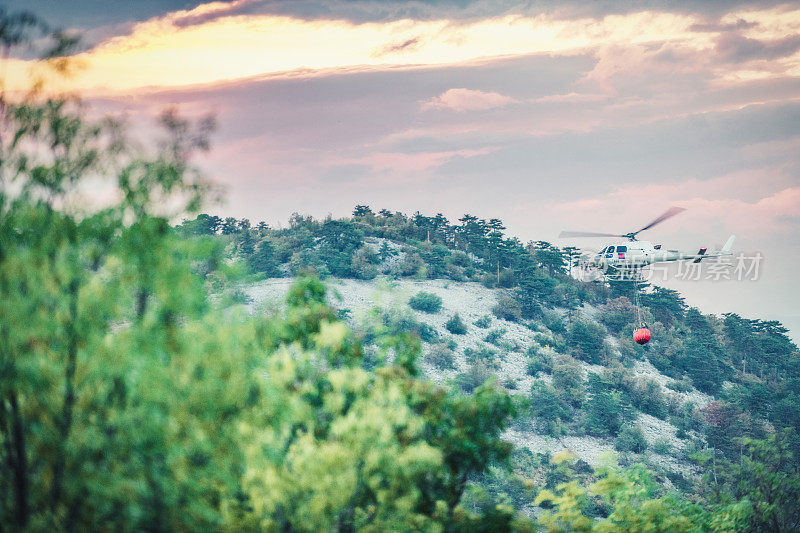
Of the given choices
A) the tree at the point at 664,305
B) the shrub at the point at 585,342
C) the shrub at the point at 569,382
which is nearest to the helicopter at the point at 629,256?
the shrub at the point at 569,382

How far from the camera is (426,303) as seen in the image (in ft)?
176

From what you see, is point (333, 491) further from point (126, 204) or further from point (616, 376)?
point (616, 376)

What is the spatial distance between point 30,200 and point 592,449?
127ft

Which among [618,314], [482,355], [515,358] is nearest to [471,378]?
[482,355]

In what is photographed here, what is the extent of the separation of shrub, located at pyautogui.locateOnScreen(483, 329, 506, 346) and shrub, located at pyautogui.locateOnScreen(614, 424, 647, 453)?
1271 centimetres

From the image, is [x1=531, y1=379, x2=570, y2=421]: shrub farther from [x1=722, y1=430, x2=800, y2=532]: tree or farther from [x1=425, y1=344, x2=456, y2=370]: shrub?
[x1=722, y1=430, x2=800, y2=532]: tree

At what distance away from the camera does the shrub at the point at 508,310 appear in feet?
185

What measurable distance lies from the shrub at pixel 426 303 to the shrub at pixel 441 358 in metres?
7.53

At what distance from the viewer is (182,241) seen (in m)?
7.31

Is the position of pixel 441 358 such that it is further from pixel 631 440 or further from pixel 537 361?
pixel 631 440

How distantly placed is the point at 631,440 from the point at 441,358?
1369 cm

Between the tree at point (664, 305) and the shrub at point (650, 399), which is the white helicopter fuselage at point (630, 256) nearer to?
the shrub at point (650, 399)

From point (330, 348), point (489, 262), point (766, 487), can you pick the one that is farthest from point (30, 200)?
point (489, 262)

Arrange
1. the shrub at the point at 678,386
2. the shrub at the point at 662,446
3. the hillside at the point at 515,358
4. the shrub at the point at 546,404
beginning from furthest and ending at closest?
the shrub at the point at 678,386
the shrub at the point at 546,404
the shrub at the point at 662,446
the hillside at the point at 515,358
